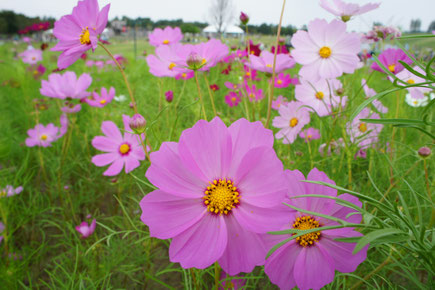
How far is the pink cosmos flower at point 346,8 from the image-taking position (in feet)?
2.58

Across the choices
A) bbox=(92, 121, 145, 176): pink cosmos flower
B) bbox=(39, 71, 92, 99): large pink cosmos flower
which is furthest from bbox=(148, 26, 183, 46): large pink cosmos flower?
bbox=(92, 121, 145, 176): pink cosmos flower

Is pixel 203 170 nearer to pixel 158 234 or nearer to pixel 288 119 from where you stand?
pixel 158 234

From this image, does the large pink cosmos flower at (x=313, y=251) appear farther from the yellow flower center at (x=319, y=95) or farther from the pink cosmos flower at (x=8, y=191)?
the pink cosmos flower at (x=8, y=191)

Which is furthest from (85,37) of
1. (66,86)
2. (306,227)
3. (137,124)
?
(66,86)

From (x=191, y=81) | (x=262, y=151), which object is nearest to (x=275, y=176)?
(x=262, y=151)

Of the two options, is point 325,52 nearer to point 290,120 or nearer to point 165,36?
point 290,120

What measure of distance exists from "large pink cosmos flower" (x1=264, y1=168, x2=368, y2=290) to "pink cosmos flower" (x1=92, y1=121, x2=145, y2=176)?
591mm

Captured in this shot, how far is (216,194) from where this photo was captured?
377 mm

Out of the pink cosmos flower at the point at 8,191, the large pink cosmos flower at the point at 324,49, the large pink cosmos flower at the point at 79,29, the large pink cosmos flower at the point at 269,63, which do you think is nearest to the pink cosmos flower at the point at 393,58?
the large pink cosmos flower at the point at 324,49

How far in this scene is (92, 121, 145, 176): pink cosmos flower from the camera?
90cm

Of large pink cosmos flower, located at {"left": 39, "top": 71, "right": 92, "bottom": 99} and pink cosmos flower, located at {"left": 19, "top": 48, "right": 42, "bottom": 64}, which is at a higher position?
pink cosmos flower, located at {"left": 19, "top": 48, "right": 42, "bottom": 64}

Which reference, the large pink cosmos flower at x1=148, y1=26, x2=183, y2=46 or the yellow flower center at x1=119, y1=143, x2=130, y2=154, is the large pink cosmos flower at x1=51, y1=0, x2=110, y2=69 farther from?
the large pink cosmos flower at x1=148, y1=26, x2=183, y2=46

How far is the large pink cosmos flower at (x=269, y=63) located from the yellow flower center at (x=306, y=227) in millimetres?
435

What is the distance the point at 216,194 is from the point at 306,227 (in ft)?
0.49
